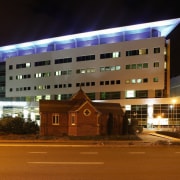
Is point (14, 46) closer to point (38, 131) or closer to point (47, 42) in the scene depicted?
point (47, 42)

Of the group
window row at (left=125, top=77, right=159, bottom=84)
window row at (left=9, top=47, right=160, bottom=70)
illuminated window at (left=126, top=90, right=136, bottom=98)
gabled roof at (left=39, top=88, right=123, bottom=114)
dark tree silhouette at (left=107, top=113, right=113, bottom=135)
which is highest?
window row at (left=9, top=47, right=160, bottom=70)

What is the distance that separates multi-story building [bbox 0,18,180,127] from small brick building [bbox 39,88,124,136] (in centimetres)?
3307

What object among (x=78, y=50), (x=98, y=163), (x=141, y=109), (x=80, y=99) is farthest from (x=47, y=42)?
(x=98, y=163)

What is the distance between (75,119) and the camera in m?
35.2

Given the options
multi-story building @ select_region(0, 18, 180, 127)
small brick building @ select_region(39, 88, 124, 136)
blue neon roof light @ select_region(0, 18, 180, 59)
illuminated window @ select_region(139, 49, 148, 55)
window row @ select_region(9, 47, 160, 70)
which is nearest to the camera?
small brick building @ select_region(39, 88, 124, 136)

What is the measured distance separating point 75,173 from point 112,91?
Answer: 63735 millimetres

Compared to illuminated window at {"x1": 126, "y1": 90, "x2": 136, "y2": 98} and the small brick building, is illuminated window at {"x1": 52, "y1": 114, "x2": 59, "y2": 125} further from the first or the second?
illuminated window at {"x1": 126, "y1": 90, "x2": 136, "y2": 98}

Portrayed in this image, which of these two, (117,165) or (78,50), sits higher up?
(78,50)

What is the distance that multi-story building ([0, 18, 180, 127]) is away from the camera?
68.8 meters

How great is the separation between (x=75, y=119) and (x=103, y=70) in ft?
134

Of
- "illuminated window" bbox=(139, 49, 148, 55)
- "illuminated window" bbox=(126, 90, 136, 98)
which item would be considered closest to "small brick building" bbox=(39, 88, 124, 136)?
"illuminated window" bbox=(139, 49, 148, 55)

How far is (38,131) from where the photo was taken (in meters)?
36.9

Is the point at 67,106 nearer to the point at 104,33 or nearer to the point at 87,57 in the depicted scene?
the point at 87,57

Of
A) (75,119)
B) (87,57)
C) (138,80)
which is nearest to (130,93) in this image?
(138,80)
